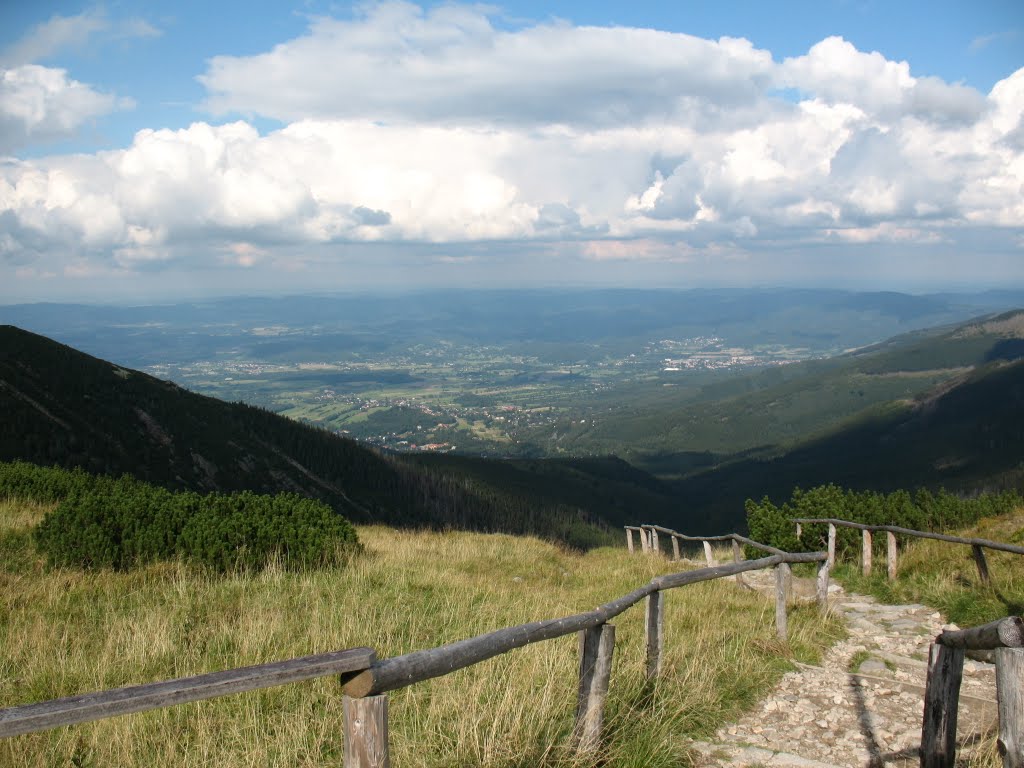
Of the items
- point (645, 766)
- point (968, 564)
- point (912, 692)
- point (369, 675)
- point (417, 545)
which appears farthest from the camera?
point (417, 545)

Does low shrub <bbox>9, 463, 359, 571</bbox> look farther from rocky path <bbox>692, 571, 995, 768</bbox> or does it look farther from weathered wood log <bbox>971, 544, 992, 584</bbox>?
weathered wood log <bbox>971, 544, 992, 584</bbox>

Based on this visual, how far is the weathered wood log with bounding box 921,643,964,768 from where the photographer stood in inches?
174

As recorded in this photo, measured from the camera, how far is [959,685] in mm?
4297

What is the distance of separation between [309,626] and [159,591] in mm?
2889

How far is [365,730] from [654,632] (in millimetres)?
3760

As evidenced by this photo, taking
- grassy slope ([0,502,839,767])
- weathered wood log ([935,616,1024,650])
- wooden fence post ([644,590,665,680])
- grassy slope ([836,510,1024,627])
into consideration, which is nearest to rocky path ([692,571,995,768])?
grassy slope ([0,502,839,767])

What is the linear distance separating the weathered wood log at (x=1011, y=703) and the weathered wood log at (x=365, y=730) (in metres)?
3.35

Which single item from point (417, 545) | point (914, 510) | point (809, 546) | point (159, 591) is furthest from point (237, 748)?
point (914, 510)

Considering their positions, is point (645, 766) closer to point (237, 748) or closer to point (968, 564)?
point (237, 748)

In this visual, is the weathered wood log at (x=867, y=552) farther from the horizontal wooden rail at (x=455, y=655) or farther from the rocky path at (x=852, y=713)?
the horizontal wooden rail at (x=455, y=655)

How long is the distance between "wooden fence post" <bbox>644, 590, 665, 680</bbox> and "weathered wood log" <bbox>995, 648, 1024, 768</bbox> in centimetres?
277

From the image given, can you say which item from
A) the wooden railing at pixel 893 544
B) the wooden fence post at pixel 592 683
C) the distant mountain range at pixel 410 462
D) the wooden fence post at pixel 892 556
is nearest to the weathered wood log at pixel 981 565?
the wooden railing at pixel 893 544

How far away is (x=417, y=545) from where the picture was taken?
1647 cm

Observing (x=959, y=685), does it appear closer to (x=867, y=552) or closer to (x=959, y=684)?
(x=959, y=684)
